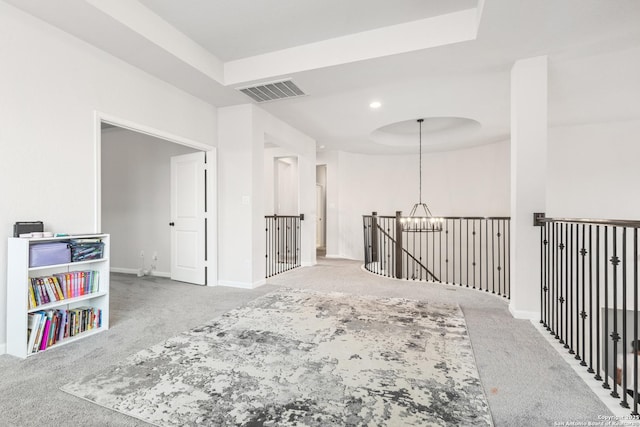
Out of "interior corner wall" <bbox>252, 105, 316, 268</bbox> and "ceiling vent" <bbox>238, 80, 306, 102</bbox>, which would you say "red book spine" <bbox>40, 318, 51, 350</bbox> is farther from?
"interior corner wall" <bbox>252, 105, 316, 268</bbox>

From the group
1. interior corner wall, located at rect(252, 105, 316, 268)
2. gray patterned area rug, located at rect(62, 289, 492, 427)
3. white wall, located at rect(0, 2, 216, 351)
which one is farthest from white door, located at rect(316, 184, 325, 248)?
gray patterned area rug, located at rect(62, 289, 492, 427)

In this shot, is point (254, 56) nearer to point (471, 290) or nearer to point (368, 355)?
point (368, 355)

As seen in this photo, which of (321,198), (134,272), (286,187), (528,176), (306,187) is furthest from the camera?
(321,198)

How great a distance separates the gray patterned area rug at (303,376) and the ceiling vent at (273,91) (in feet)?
9.11

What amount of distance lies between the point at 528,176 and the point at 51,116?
455 centimetres

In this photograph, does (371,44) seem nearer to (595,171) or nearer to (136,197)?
(136,197)

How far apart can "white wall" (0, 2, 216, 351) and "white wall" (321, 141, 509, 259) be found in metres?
5.59

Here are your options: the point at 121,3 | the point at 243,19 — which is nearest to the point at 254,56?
the point at 243,19

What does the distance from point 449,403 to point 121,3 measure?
390 centimetres

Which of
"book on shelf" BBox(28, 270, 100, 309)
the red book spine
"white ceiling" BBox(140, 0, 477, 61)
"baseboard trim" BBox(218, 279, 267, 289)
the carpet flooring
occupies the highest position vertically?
"white ceiling" BBox(140, 0, 477, 61)

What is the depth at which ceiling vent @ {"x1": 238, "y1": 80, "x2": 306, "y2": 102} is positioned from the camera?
3.82m

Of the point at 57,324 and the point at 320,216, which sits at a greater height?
the point at 320,216

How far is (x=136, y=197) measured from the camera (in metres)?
5.55

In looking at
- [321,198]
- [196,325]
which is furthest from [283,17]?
[321,198]
